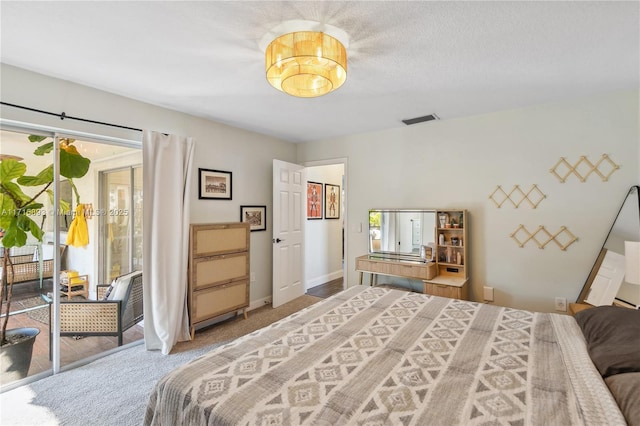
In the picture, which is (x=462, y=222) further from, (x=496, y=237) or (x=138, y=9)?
(x=138, y=9)

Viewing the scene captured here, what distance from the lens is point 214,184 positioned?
3529mm

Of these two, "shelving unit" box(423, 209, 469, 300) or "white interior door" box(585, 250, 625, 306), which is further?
"shelving unit" box(423, 209, 469, 300)

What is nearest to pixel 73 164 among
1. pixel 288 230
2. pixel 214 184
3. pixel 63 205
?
pixel 63 205

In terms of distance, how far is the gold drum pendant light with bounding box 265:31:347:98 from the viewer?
65.2 inches

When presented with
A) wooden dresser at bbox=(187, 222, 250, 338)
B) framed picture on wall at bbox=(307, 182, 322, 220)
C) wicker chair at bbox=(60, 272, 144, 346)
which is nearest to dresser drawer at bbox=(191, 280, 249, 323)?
wooden dresser at bbox=(187, 222, 250, 338)

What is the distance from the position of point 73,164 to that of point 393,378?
302 cm

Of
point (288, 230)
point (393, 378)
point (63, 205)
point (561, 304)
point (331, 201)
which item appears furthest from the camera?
point (331, 201)

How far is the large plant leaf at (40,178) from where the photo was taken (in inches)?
92.3

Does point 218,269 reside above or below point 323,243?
below

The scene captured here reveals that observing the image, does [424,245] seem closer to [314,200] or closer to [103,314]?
[314,200]

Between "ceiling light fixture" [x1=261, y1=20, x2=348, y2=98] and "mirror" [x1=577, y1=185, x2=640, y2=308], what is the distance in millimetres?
2764

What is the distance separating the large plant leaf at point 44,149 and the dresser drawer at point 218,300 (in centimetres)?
176

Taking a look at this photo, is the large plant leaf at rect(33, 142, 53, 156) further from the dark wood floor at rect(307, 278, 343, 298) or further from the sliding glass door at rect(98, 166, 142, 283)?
the dark wood floor at rect(307, 278, 343, 298)

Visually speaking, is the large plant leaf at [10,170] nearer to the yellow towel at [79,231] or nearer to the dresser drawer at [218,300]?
the yellow towel at [79,231]
